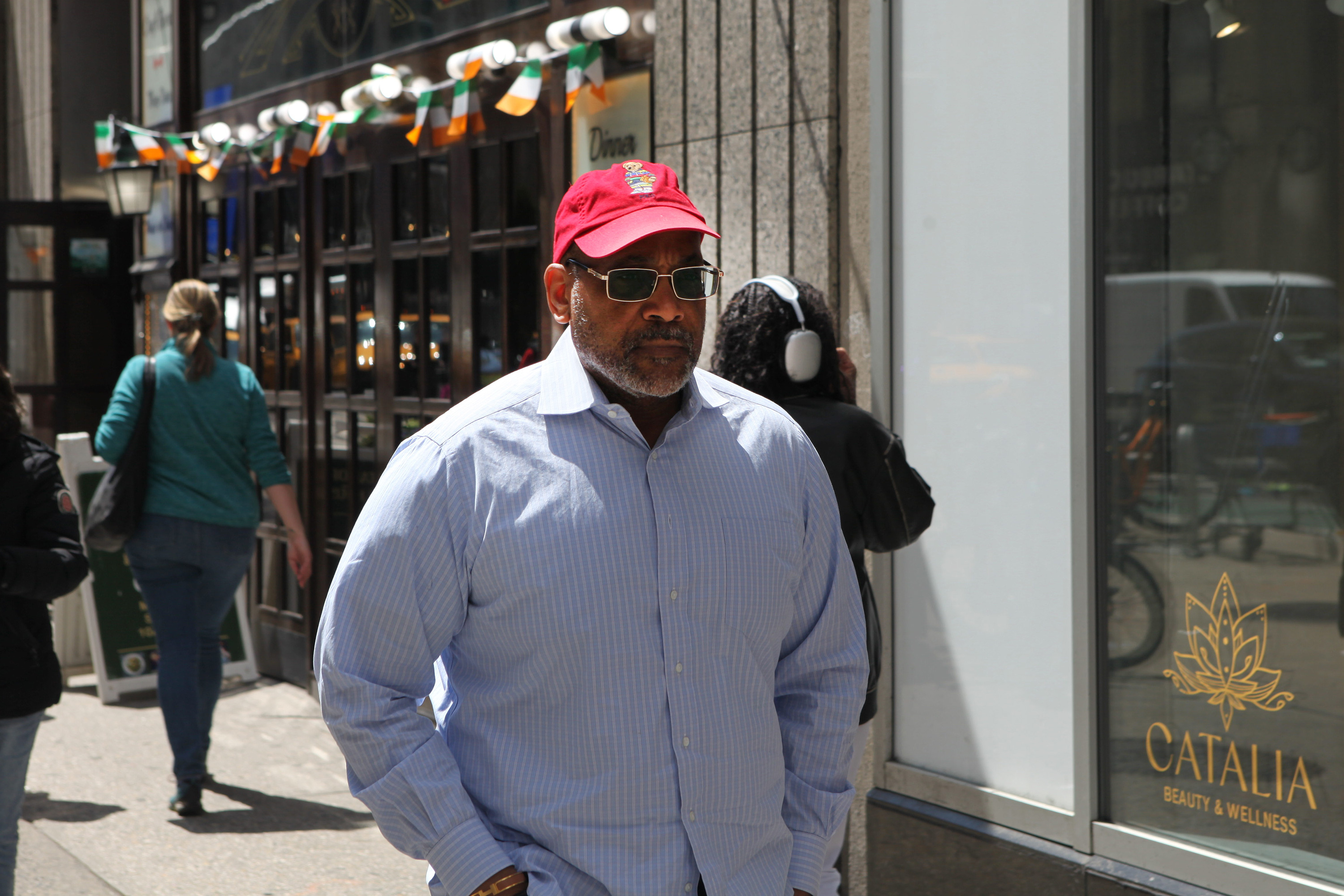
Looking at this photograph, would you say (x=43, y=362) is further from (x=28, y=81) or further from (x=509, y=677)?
(x=509, y=677)

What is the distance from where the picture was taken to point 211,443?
5461 mm

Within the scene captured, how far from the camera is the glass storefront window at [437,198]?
6570mm

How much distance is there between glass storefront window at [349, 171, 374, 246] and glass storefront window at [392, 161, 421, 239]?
8.0 inches

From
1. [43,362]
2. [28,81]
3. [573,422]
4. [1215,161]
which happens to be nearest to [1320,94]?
[1215,161]

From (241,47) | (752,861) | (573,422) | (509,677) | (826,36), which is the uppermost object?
(241,47)

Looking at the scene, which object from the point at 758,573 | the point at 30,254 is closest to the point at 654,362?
the point at 758,573

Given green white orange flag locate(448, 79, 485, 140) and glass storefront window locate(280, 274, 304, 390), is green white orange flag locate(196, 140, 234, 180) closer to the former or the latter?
glass storefront window locate(280, 274, 304, 390)

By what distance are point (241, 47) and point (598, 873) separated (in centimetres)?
740

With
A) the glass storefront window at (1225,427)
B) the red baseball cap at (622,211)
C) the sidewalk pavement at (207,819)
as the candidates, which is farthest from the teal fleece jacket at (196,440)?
the red baseball cap at (622,211)

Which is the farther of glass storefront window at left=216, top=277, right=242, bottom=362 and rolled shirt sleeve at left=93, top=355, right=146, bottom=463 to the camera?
glass storefront window at left=216, top=277, right=242, bottom=362

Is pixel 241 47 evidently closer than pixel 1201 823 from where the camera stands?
No

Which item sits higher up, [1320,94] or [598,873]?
[1320,94]

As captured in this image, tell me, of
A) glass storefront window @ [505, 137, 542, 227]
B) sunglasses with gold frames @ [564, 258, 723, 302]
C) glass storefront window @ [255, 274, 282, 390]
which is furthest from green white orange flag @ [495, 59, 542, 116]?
sunglasses with gold frames @ [564, 258, 723, 302]

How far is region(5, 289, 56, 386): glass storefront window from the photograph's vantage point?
31.4 feet
